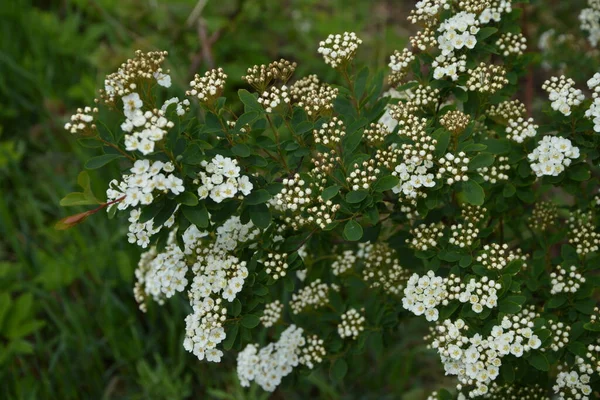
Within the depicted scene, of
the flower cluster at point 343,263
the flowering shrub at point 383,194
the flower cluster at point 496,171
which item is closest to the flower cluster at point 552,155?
the flowering shrub at point 383,194

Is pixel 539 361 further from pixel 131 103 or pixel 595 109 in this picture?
pixel 131 103

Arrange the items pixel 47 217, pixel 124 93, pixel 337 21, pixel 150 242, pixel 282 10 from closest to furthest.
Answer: pixel 124 93 < pixel 150 242 < pixel 47 217 < pixel 337 21 < pixel 282 10

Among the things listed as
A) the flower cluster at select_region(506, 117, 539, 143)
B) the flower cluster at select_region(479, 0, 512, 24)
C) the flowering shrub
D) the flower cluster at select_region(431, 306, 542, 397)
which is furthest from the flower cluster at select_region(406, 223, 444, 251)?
the flower cluster at select_region(479, 0, 512, 24)

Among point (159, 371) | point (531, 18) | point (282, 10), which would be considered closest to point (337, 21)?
point (282, 10)

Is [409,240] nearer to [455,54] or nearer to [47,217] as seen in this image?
[455,54]

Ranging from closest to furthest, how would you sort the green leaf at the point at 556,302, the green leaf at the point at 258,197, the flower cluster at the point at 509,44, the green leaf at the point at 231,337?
the green leaf at the point at 258,197, the green leaf at the point at 231,337, the green leaf at the point at 556,302, the flower cluster at the point at 509,44

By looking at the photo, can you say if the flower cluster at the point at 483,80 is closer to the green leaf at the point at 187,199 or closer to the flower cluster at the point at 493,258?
the flower cluster at the point at 493,258
